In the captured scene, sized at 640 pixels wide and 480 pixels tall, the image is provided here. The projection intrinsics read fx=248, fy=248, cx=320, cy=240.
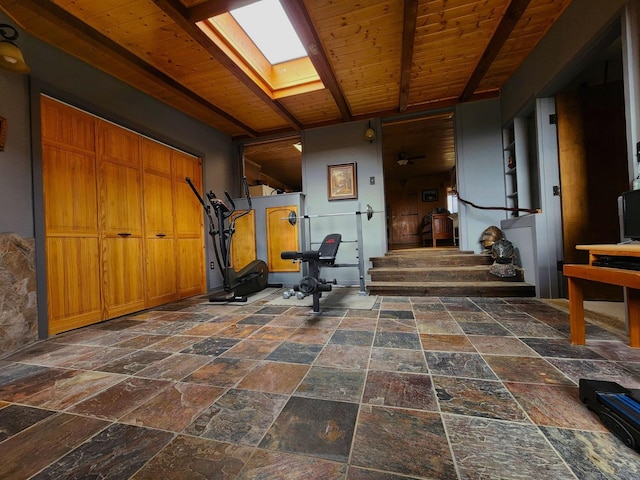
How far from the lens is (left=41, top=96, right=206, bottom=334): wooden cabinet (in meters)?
2.62

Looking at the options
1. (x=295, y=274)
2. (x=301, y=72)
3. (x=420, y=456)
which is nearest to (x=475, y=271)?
(x=295, y=274)

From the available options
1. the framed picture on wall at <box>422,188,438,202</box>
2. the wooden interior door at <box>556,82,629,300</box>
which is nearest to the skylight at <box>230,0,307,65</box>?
the wooden interior door at <box>556,82,629,300</box>

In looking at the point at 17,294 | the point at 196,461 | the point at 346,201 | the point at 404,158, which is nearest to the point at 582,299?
the point at 196,461

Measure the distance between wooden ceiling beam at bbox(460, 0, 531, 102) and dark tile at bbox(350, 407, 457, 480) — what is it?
12.2 ft

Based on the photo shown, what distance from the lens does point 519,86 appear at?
3.57 metres

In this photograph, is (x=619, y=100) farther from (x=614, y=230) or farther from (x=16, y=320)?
(x=16, y=320)

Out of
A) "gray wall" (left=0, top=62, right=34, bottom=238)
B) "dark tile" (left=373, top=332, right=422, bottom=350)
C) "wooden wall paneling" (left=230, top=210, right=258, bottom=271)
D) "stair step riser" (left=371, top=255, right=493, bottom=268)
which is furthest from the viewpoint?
"wooden wall paneling" (left=230, top=210, right=258, bottom=271)

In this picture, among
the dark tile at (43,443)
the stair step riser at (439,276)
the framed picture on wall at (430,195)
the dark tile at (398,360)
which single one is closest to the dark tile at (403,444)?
the dark tile at (398,360)

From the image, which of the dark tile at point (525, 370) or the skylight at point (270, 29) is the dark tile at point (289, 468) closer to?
the dark tile at point (525, 370)

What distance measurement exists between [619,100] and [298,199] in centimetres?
453

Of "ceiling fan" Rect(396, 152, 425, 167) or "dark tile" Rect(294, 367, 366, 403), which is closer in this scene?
"dark tile" Rect(294, 367, 366, 403)

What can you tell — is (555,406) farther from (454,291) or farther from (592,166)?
(592,166)

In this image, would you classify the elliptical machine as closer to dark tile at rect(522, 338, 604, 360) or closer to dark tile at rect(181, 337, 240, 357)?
dark tile at rect(181, 337, 240, 357)

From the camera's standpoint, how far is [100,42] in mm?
2686
